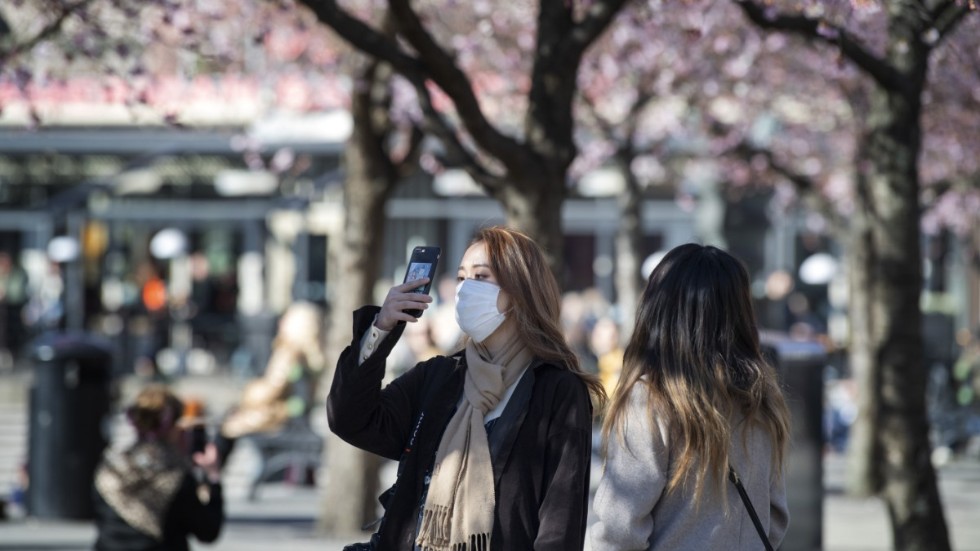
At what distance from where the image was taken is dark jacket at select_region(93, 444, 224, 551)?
5.84m

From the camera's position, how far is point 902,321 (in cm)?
824

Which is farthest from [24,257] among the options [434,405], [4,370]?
[434,405]

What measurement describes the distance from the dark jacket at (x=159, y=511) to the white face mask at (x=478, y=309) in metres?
2.44

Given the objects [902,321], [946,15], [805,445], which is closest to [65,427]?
[805,445]

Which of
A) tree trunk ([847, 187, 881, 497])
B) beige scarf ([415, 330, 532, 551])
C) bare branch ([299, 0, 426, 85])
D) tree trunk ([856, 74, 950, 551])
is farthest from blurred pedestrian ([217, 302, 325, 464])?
beige scarf ([415, 330, 532, 551])

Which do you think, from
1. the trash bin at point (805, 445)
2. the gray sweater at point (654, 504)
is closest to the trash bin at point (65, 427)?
the trash bin at point (805, 445)

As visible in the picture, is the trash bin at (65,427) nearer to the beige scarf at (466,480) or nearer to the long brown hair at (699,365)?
the beige scarf at (466,480)

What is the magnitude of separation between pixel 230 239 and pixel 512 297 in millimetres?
25818

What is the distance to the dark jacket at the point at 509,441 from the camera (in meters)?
3.62

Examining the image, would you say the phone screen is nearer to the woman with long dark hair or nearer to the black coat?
the woman with long dark hair

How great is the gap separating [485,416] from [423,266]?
1.30 feet

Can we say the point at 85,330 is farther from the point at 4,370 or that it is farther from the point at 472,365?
the point at 472,365

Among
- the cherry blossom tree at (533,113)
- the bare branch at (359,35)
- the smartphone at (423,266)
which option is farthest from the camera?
the cherry blossom tree at (533,113)

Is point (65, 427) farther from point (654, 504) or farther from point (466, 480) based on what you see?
point (654, 504)
